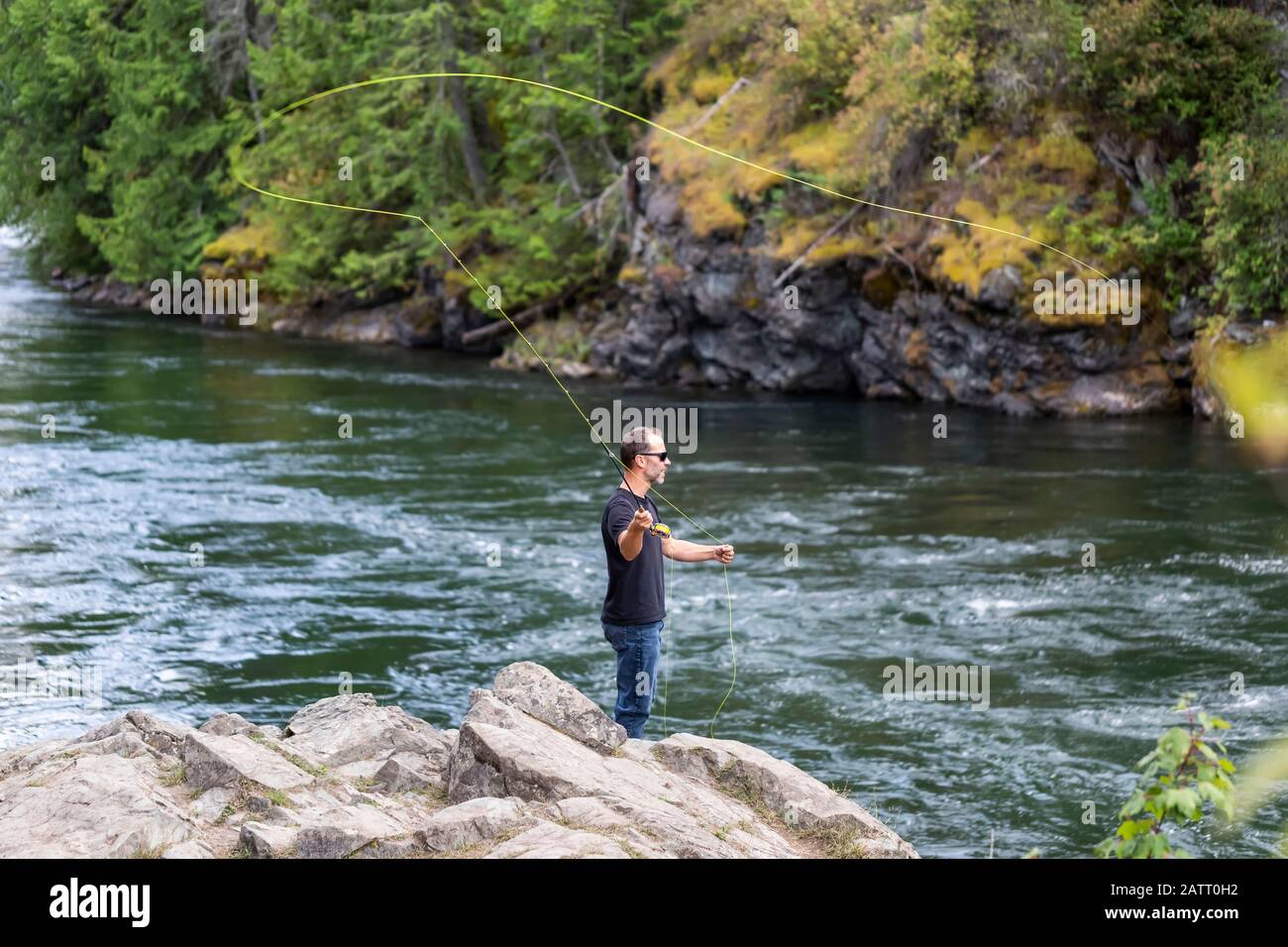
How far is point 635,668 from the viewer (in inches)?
309

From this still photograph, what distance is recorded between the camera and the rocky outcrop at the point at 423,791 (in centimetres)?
550

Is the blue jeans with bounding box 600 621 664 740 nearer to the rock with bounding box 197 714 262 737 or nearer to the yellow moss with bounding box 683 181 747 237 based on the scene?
the rock with bounding box 197 714 262 737

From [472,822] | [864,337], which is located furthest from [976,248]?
[472,822]

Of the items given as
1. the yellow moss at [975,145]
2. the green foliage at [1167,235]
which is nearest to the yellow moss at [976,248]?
the yellow moss at [975,145]

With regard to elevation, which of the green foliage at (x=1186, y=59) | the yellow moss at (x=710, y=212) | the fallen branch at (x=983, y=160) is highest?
the green foliage at (x=1186, y=59)

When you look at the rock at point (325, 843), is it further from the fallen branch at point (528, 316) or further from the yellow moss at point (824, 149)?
the fallen branch at point (528, 316)

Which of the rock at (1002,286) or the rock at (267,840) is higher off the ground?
the rock at (1002,286)

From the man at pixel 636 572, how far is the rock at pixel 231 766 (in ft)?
6.29

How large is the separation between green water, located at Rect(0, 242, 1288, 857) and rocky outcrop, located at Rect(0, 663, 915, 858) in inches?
82.3

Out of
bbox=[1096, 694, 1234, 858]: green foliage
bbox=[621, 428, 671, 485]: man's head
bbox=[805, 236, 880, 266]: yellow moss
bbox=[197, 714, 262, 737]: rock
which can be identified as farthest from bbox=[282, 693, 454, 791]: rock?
bbox=[805, 236, 880, 266]: yellow moss

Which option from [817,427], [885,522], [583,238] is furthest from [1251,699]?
[583,238]

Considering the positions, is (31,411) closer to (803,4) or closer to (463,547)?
(463,547)

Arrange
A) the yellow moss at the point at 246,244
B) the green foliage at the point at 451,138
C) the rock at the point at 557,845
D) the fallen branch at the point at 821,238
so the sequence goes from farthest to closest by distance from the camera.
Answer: the yellow moss at the point at 246,244, the green foliage at the point at 451,138, the fallen branch at the point at 821,238, the rock at the point at 557,845

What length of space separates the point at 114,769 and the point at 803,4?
23.3 meters
